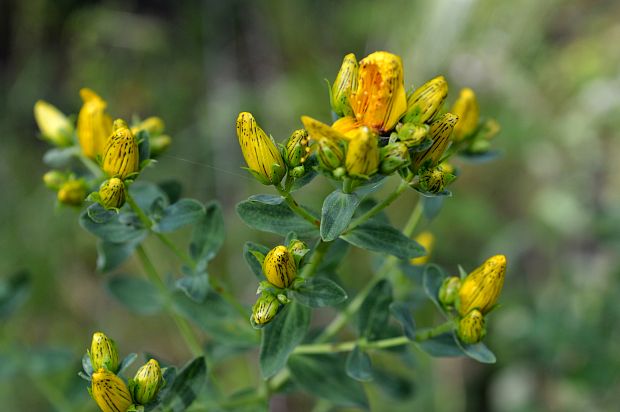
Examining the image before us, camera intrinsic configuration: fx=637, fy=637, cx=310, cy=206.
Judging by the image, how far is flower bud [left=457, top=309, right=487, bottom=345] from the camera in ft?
5.24

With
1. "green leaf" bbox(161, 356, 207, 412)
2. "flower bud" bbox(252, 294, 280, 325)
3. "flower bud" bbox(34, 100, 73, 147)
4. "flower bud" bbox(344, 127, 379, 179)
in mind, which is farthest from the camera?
"flower bud" bbox(34, 100, 73, 147)

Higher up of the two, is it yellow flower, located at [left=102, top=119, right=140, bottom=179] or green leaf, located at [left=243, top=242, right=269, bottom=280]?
yellow flower, located at [left=102, top=119, right=140, bottom=179]

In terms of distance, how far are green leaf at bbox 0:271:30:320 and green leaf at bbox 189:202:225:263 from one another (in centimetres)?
87

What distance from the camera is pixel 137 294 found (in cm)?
218

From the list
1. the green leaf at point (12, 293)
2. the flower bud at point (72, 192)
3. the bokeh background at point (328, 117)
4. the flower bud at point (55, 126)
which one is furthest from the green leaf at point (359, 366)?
the bokeh background at point (328, 117)

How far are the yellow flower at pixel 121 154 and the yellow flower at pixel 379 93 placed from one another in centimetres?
56

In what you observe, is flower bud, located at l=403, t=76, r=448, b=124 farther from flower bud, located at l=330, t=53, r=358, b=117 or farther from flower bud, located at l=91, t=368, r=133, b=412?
flower bud, located at l=91, t=368, r=133, b=412

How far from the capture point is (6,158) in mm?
4750

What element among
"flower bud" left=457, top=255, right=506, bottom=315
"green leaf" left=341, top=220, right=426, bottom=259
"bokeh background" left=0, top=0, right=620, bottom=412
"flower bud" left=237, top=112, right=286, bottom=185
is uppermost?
"flower bud" left=237, top=112, right=286, bottom=185

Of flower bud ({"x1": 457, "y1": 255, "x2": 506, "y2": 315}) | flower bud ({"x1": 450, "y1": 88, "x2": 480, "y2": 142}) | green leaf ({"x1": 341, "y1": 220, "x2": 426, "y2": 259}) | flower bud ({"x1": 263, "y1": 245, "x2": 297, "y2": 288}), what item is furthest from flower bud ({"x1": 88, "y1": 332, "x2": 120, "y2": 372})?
flower bud ({"x1": 450, "y1": 88, "x2": 480, "y2": 142})

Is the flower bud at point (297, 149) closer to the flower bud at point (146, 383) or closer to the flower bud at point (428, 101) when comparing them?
the flower bud at point (428, 101)

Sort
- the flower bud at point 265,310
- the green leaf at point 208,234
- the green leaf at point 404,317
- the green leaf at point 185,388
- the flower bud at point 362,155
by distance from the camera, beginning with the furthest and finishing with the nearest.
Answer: the green leaf at point 208,234
the green leaf at point 404,317
the green leaf at point 185,388
the flower bud at point 265,310
the flower bud at point 362,155

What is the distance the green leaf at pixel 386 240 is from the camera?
1.57 meters

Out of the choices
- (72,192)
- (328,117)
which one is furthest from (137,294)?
(328,117)
